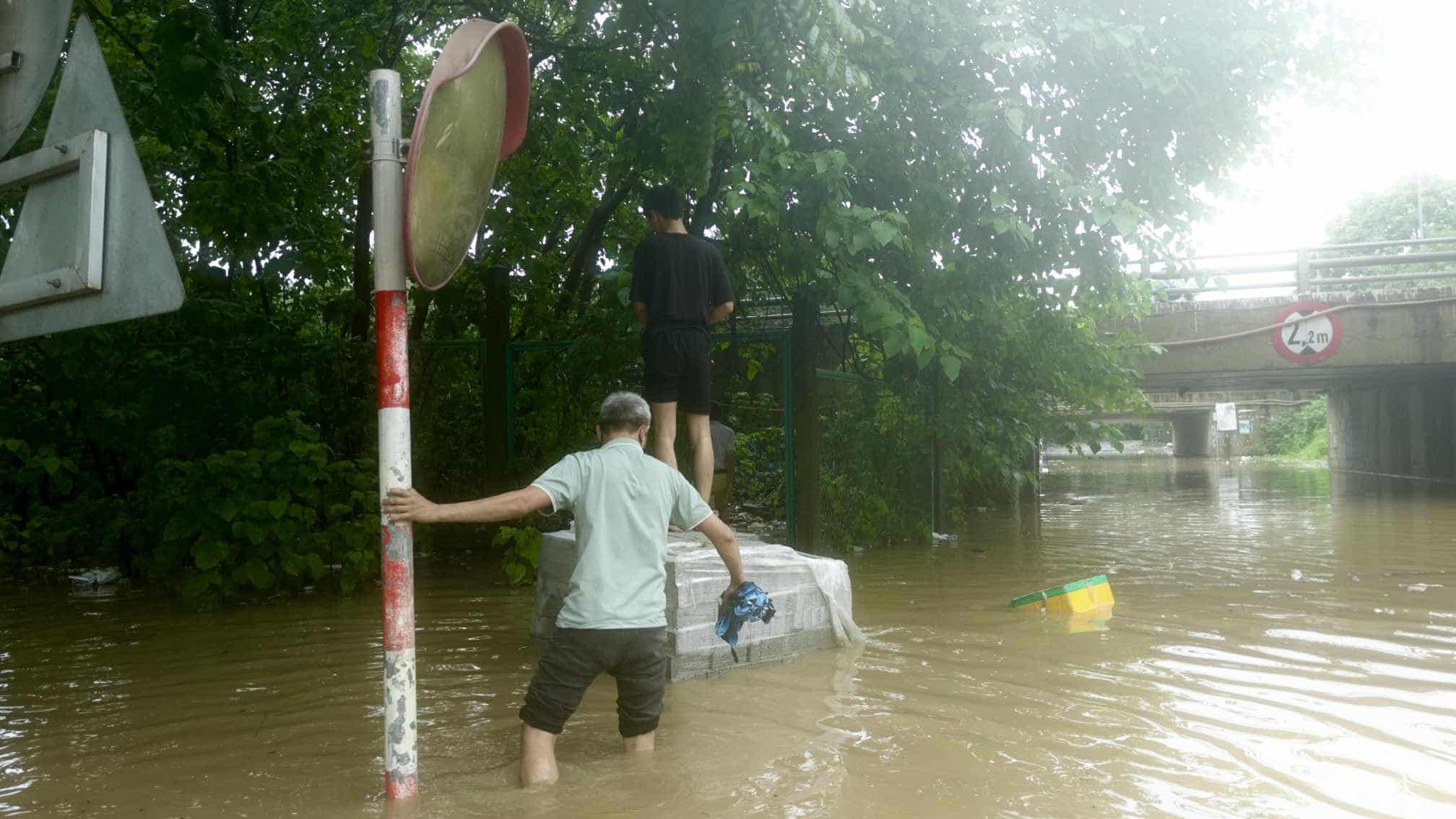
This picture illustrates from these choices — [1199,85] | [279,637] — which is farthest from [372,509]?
[1199,85]

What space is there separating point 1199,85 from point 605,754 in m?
6.48

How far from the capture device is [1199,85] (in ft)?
27.2

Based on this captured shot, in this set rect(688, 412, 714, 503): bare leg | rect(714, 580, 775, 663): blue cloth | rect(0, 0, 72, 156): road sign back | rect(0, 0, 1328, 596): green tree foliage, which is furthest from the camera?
rect(0, 0, 1328, 596): green tree foliage

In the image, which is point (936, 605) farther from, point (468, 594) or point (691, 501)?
point (691, 501)

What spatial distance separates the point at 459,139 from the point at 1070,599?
5556mm

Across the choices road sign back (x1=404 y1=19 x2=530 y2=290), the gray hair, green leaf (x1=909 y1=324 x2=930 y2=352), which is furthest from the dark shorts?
green leaf (x1=909 y1=324 x2=930 y2=352)

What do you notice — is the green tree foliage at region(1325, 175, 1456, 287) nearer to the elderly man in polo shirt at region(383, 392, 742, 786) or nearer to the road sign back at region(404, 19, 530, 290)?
the elderly man in polo shirt at region(383, 392, 742, 786)

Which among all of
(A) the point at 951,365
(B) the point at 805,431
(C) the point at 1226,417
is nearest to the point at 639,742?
(A) the point at 951,365

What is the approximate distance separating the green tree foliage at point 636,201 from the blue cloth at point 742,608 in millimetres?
2753

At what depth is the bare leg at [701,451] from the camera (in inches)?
241

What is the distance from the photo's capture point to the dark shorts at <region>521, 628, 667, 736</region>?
4.18 metres

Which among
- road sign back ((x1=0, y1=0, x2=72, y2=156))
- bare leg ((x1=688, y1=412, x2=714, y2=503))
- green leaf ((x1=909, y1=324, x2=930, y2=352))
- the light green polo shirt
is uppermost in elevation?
road sign back ((x1=0, y1=0, x2=72, y2=156))

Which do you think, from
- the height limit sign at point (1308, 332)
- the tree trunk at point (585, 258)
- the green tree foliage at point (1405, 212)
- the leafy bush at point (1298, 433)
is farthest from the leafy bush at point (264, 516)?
the green tree foliage at point (1405, 212)

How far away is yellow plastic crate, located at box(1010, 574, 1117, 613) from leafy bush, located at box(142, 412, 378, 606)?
194 inches
